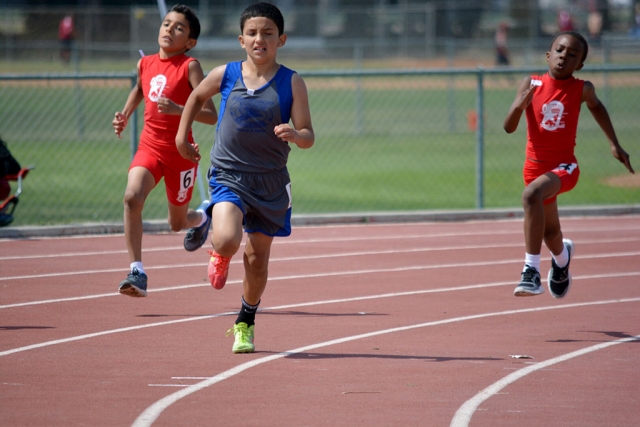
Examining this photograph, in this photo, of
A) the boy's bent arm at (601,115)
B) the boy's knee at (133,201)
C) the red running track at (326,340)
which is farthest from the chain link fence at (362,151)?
the boy's bent arm at (601,115)

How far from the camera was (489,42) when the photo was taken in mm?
35344

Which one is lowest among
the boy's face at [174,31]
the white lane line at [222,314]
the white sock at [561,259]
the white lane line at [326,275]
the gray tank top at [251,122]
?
the white lane line at [222,314]

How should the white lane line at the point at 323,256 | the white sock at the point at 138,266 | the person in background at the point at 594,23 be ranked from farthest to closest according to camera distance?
1. the person in background at the point at 594,23
2. the white lane line at the point at 323,256
3. the white sock at the point at 138,266

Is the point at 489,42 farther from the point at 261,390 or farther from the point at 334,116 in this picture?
the point at 261,390

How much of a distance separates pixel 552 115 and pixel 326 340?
2.64 meters

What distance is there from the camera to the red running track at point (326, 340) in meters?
5.28

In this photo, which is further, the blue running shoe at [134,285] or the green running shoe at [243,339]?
the blue running shoe at [134,285]

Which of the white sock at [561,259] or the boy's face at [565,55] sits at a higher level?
the boy's face at [565,55]

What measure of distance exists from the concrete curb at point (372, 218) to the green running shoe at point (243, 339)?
19.7ft

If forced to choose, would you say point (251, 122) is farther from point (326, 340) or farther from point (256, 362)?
point (326, 340)

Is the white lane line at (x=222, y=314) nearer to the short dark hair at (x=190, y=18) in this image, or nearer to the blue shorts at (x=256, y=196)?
the blue shorts at (x=256, y=196)

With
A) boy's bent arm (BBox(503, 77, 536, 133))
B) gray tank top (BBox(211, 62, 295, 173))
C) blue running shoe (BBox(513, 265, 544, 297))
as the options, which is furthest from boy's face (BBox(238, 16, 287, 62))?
blue running shoe (BBox(513, 265, 544, 297))

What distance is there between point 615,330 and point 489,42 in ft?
95.0

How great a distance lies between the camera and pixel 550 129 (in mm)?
7949
